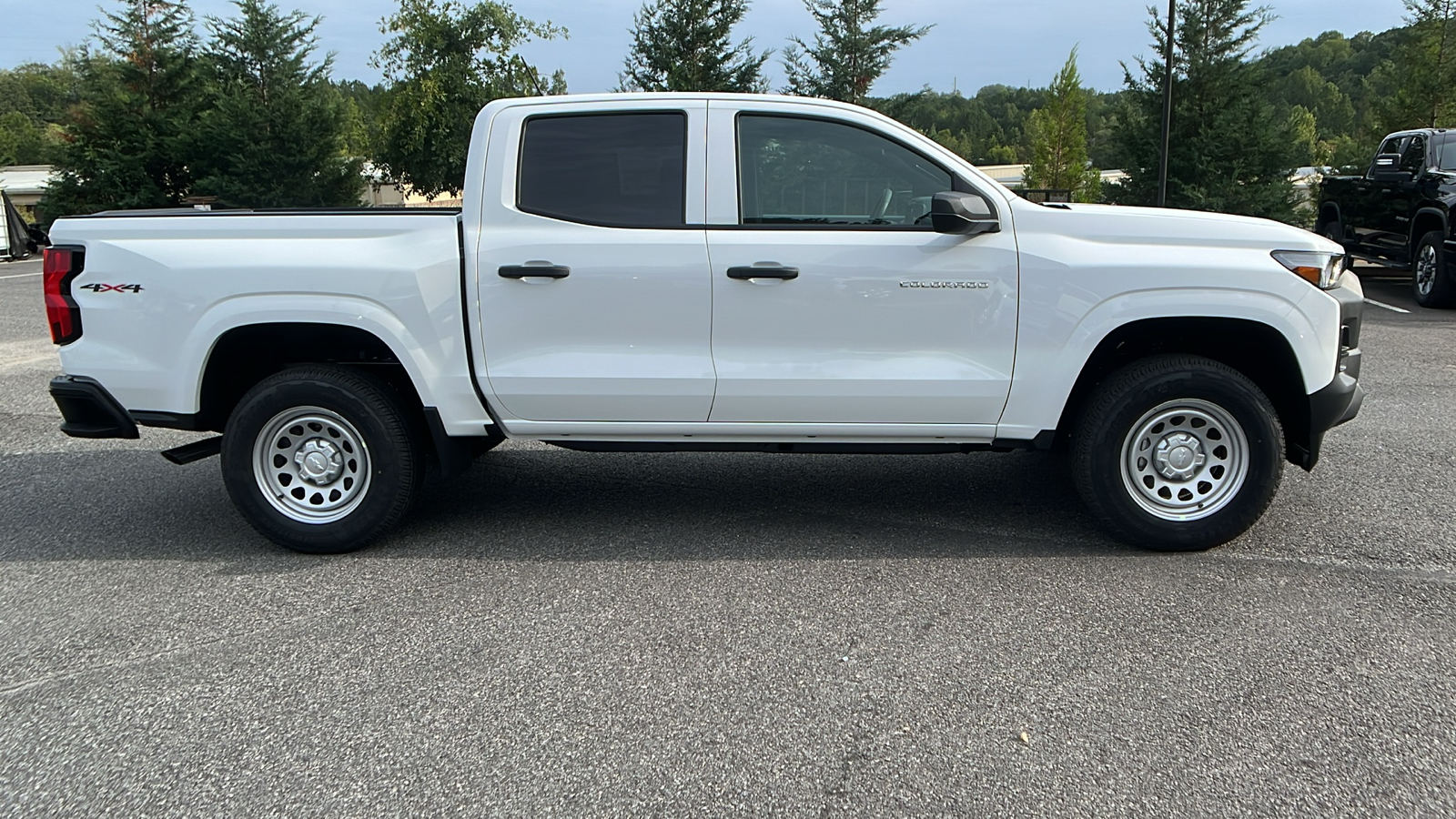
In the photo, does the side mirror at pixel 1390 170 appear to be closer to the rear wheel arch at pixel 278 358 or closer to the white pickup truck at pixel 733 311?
the white pickup truck at pixel 733 311

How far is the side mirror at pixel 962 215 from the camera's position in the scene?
441cm

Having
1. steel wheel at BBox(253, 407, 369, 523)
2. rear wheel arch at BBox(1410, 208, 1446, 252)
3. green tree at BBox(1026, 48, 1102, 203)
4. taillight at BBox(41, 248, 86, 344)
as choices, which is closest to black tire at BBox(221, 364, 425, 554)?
steel wheel at BBox(253, 407, 369, 523)

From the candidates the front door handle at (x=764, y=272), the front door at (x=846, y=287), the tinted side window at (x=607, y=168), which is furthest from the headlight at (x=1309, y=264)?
the tinted side window at (x=607, y=168)

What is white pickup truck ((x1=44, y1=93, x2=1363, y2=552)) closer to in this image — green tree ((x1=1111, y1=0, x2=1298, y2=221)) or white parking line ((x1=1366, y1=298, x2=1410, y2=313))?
white parking line ((x1=1366, y1=298, x2=1410, y2=313))

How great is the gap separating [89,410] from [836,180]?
3.47 m

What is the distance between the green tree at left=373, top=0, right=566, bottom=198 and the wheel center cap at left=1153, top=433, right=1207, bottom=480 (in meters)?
27.7

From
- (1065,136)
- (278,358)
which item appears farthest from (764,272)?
(1065,136)

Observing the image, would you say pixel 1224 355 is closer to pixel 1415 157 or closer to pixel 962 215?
pixel 962 215

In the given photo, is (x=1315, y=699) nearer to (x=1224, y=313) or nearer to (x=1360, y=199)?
(x=1224, y=313)

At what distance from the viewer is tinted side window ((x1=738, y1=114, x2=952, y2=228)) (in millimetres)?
4695

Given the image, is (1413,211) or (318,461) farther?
(1413,211)

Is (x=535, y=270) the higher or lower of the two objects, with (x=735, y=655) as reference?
higher

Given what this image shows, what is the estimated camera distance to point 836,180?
471 centimetres

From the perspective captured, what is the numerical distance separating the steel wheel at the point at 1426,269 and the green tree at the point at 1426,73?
49.8ft
